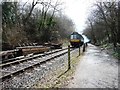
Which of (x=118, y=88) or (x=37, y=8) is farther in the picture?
(x=37, y=8)

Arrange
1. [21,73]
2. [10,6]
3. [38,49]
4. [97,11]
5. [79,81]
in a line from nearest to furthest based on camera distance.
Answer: [79,81]
[21,73]
[38,49]
[10,6]
[97,11]

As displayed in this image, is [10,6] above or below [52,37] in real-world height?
above

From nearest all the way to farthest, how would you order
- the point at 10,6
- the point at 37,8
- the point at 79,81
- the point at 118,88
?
1. the point at 118,88
2. the point at 79,81
3. the point at 10,6
4. the point at 37,8

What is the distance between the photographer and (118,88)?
7.84m

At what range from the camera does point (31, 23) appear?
43.5 meters

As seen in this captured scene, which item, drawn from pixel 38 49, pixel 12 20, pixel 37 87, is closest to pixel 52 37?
pixel 12 20

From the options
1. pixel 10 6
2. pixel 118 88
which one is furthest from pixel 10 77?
pixel 10 6

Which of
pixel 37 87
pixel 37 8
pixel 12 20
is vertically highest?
pixel 37 8

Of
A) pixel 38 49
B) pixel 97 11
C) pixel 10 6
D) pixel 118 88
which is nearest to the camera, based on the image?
pixel 118 88

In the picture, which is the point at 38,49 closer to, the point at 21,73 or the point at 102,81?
the point at 21,73

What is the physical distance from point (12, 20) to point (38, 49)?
10.5 meters

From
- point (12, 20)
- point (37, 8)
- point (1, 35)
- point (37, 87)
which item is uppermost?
point (37, 8)

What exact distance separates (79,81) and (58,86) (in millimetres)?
1142

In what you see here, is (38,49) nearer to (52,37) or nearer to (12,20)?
(12,20)
